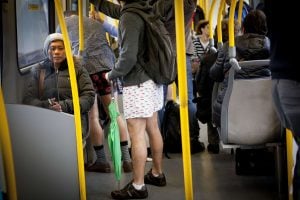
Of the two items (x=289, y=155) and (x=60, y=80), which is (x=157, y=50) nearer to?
(x=60, y=80)

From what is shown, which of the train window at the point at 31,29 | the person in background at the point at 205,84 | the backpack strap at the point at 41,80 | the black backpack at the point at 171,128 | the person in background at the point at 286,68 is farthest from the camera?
the black backpack at the point at 171,128

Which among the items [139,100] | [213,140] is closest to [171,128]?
[213,140]

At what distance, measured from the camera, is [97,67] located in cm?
429

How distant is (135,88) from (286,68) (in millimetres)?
1582

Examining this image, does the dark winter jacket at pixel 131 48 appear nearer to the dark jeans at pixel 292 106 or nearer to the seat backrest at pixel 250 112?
the seat backrest at pixel 250 112

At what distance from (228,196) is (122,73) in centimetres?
122

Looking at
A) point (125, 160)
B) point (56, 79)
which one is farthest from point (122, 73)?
point (125, 160)

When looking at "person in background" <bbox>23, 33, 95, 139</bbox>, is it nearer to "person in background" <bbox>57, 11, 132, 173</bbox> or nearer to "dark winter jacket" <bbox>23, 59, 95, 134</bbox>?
"dark winter jacket" <bbox>23, 59, 95, 134</bbox>

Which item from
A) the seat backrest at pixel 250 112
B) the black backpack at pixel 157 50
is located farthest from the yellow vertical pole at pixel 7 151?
the seat backrest at pixel 250 112

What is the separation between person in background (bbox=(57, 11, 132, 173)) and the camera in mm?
4289

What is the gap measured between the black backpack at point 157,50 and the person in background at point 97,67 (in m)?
0.94

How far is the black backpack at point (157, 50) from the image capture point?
3.36 metres

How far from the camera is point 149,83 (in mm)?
3441

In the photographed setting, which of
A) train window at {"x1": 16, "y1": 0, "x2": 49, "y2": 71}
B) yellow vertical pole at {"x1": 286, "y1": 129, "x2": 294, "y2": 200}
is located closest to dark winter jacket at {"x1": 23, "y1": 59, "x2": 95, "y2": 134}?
train window at {"x1": 16, "y1": 0, "x2": 49, "y2": 71}
